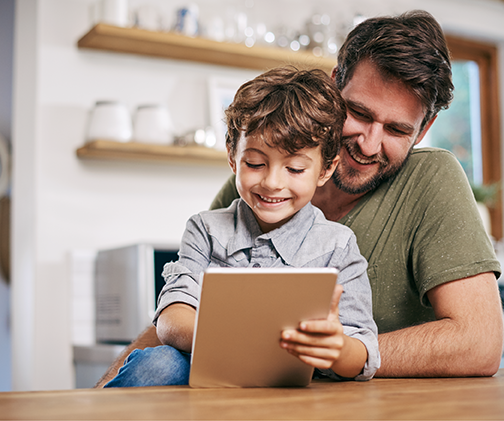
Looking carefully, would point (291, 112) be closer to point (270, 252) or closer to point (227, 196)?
point (270, 252)

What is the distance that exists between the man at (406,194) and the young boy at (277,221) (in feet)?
0.73

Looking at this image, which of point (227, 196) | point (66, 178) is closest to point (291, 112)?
point (227, 196)

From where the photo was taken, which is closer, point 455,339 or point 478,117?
point 455,339

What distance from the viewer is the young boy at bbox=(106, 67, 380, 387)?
95 cm

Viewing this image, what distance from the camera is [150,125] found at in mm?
2959

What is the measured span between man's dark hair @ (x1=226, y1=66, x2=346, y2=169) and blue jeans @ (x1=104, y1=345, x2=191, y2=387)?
0.38m

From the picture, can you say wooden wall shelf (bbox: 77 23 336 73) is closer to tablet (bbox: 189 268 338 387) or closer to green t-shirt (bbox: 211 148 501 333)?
green t-shirt (bbox: 211 148 501 333)

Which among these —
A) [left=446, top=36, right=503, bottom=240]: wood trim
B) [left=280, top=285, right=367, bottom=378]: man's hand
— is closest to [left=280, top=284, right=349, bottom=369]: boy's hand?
[left=280, top=285, right=367, bottom=378]: man's hand

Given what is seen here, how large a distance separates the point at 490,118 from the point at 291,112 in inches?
147

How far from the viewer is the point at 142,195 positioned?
10.2ft

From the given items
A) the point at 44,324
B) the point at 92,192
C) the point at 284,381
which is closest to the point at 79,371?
the point at 44,324

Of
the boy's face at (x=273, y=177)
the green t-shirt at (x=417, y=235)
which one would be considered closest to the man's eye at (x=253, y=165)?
the boy's face at (x=273, y=177)

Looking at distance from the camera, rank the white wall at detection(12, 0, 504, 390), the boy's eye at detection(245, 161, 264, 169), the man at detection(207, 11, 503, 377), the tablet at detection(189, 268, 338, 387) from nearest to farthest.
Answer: the tablet at detection(189, 268, 338, 387), the boy's eye at detection(245, 161, 264, 169), the man at detection(207, 11, 503, 377), the white wall at detection(12, 0, 504, 390)

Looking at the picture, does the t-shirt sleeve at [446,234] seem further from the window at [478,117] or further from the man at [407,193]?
the window at [478,117]
